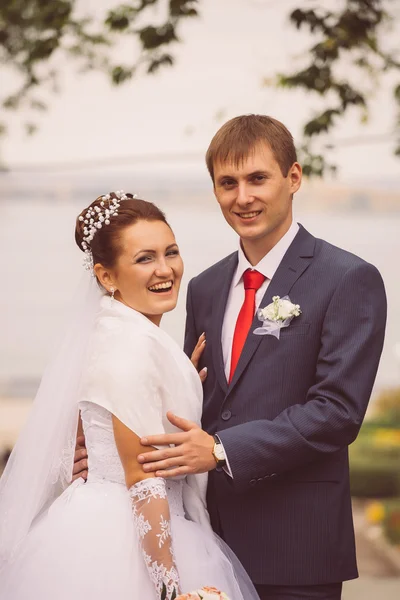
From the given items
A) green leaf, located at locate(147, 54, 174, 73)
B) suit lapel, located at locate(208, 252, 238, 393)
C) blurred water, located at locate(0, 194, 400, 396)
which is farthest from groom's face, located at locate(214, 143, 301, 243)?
blurred water, located at locate(0, 194, 400, 396)

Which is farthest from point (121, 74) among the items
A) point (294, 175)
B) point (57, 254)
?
point (294, 175)

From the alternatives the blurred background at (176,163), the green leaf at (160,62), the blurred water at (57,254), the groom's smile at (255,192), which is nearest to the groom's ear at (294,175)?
the groom's smile at (255,192)

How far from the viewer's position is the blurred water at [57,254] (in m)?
7.18

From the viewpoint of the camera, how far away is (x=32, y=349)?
23.9ft

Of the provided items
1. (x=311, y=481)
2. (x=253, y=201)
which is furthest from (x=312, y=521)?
(x=253, y=201)

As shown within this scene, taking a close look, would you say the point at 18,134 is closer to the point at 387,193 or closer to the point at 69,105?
the point at 69,105

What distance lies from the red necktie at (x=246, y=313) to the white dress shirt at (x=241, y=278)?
0.02 m

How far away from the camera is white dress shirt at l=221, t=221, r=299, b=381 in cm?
295

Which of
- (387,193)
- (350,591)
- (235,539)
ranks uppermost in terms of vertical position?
(387,193)

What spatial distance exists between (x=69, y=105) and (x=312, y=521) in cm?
515

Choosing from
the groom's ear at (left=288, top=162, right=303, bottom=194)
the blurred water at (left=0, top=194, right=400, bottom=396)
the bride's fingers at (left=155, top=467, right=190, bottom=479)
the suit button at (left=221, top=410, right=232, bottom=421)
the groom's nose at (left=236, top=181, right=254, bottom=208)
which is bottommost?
the bride's fingers at (left=155, top=467, right=190, bottom=479)

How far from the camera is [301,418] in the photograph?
2.68m

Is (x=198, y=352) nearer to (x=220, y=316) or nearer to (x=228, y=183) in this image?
(x=220, y=316)

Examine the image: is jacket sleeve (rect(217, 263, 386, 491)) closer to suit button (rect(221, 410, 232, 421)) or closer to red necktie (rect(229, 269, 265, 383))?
suit button (rect(221, 410, 232, 421))
